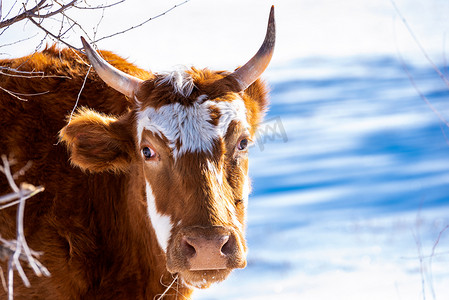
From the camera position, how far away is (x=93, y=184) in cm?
551

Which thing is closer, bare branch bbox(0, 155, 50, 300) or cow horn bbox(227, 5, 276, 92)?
bare branch bbox(0, 155, 50, 300)

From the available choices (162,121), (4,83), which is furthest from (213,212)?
(4,83)

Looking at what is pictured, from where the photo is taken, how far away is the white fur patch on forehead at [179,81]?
5004 mm

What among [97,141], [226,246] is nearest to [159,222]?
[226,246]

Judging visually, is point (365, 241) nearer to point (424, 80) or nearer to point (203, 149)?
point (203, 149)

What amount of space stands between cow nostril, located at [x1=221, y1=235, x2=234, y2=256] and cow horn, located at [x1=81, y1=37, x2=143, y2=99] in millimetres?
1522

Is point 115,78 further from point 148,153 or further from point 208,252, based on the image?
point 208,252

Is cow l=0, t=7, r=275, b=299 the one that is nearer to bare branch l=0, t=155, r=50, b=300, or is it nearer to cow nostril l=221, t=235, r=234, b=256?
cow nostril l=221, t=235, r=234, b=256

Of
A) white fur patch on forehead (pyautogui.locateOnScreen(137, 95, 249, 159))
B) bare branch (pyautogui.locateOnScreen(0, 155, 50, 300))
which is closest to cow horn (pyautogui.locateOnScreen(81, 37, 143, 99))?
white fur patch on forehead (pyautogui.locateOnScreen(137, 95, 249, 159))

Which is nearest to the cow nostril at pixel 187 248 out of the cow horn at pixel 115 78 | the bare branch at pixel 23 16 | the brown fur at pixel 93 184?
the brown fur at pixel 93 184

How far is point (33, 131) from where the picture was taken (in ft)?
18.2

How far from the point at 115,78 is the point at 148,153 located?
690mm

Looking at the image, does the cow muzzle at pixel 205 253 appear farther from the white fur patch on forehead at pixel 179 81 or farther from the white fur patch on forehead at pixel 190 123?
the white fur patch on forehead at pixel 179 81

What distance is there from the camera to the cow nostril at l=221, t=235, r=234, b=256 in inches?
169
